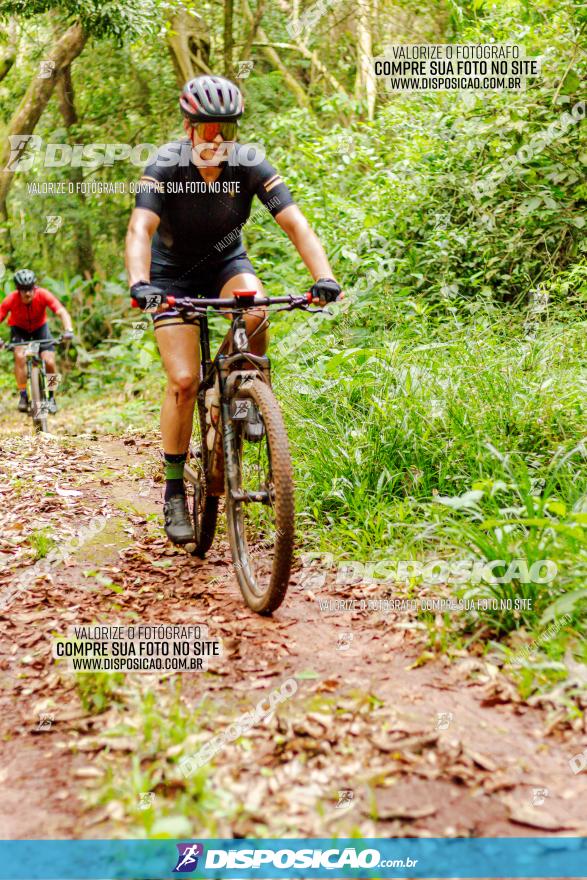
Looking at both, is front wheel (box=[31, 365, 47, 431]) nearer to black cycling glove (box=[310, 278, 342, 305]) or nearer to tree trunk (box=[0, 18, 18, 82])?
black cycling glove (box=[310, 278, 342, 305])

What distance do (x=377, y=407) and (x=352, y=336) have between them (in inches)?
83.1

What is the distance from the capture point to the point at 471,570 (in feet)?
11.9

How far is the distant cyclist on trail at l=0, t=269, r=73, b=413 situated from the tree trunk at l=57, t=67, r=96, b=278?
5.90 meters

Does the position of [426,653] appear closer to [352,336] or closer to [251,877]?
[251,877]

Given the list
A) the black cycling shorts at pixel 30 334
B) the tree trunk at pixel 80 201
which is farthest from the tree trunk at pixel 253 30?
the black cycling shorts at pixel 30 334

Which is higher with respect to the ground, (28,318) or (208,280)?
(28,318)

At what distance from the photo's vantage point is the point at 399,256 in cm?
827

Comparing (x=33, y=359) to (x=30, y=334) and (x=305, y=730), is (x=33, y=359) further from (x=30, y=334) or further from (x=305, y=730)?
(x=305, y=730)

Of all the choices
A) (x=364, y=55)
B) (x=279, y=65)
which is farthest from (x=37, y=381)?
(x=279, y=65)

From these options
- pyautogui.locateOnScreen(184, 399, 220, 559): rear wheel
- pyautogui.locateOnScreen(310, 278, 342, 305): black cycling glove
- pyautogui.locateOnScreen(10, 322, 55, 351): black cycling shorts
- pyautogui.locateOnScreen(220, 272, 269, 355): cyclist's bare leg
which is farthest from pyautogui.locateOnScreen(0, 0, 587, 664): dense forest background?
pyautogui.locateOnScreen(10, 322, 55, 351): black cycling shorts

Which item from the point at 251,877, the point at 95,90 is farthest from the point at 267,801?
the point at 95,90

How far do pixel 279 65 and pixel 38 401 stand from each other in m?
8.87

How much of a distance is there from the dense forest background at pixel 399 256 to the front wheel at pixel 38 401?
90cm

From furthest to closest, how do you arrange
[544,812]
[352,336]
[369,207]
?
[369,207] → [352,336] → [544,812]
